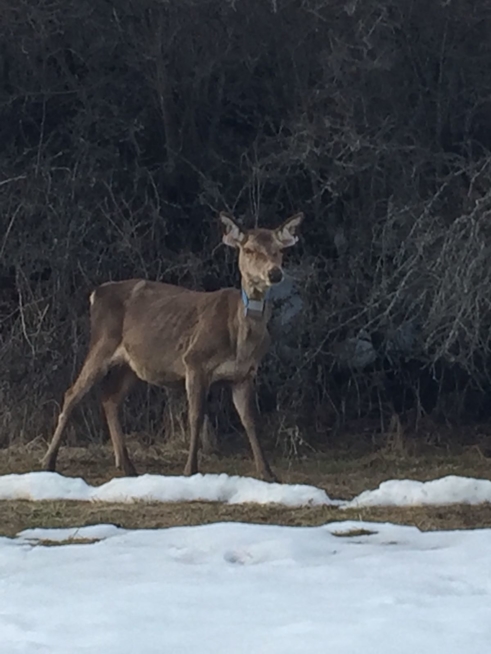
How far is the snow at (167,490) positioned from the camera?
367 inches

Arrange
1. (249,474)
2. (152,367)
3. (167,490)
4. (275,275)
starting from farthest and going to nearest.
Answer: (152,367)
(249,474)
(275,275)
(167,490)

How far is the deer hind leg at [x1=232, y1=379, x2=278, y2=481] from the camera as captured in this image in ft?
35.6

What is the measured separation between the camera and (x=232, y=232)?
11078 millimetres

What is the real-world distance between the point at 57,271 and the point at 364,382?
3.24 metres

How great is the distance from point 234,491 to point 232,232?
2425 mm

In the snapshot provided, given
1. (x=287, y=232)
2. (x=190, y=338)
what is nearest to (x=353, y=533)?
(x=287, y=232)

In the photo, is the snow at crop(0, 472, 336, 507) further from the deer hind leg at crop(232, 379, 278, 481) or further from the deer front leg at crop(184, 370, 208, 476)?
the deer front leg at crop(184, 370, 208, 476)

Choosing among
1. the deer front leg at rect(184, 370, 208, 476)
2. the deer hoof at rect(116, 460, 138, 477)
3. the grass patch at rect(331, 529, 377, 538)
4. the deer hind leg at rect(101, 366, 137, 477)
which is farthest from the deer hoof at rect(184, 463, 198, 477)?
the grass patch at rect(331, 529, 377, 538)

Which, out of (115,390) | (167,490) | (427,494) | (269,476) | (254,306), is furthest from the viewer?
(115,390)

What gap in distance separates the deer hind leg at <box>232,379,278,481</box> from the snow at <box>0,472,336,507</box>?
3.22ft

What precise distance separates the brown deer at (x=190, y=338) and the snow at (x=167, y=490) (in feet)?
3.67

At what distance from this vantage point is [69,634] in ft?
17.1

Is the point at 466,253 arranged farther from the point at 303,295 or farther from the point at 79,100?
the point at 79,100

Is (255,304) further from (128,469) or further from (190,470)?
(128,469)
